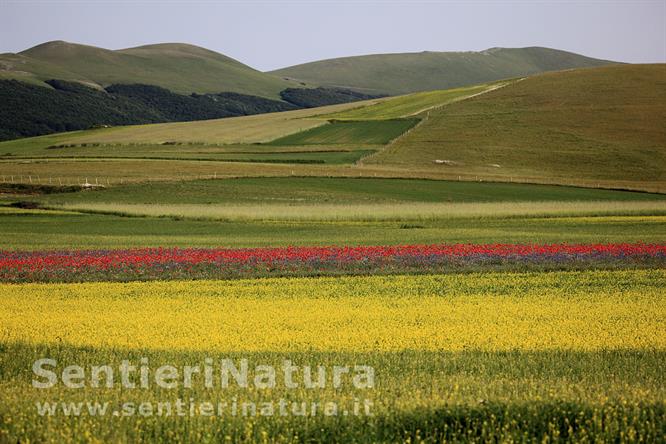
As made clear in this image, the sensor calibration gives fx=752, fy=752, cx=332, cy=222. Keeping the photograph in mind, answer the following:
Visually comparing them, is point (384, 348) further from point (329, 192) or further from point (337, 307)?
point (329, 192)

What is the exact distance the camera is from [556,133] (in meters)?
91.6

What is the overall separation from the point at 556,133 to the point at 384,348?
273ft

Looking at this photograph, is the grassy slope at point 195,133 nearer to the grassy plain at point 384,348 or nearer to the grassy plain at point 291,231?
the grassy plain at point 291,231

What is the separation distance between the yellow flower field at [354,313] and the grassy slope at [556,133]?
54.7m

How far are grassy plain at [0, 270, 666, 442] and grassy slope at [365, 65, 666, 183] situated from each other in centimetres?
5674

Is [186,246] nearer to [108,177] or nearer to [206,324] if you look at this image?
[206,324]

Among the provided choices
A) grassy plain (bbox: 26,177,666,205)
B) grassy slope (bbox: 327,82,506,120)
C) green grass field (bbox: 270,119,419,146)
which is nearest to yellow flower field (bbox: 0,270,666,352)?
grassy plain (bbox: 26,177,666,205)

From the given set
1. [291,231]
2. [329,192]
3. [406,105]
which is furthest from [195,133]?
[291,231]

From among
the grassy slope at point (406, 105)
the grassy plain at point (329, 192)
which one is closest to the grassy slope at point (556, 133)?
the grassy slope at point (406, 105)

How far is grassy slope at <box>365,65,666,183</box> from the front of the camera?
79188 millimetres

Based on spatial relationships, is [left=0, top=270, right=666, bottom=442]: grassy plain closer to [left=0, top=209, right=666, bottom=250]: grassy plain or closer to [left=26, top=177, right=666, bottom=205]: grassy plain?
[left=0, top=209, right=666, bottom=250]: grassy plain

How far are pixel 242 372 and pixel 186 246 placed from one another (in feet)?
71.9

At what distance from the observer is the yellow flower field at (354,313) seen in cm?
1430

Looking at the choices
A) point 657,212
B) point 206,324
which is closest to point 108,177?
point 657,212
